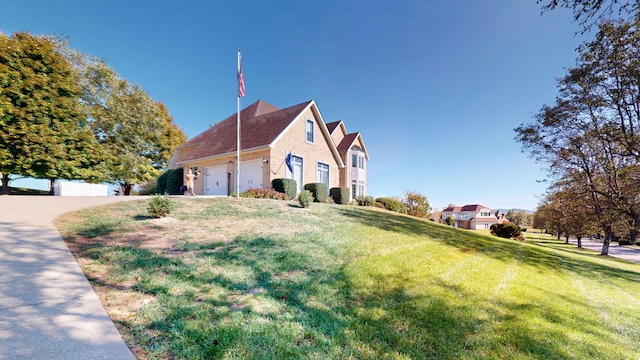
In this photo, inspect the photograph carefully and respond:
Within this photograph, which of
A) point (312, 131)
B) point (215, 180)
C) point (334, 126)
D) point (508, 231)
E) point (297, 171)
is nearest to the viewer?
point (297, 171)

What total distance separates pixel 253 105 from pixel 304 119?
7398 mm

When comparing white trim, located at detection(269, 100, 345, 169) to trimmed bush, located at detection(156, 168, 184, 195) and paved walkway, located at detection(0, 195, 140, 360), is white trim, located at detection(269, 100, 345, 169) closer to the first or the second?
trimmed bush, located at detection(156, 168, 184, 195)

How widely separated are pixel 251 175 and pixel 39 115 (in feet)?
42.6

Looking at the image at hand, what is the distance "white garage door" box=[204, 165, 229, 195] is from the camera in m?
19.2

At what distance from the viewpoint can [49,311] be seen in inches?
118

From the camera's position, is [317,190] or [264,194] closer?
[264,194]

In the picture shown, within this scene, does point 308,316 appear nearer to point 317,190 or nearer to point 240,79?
point 240,79

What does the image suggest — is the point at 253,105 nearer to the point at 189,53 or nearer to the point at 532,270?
the point at 189,53

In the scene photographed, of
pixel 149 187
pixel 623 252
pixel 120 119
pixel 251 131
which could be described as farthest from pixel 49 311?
pixel 623 252

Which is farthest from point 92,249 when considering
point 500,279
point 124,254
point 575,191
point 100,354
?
point 575,191

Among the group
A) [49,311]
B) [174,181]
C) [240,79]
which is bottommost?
[49,311]

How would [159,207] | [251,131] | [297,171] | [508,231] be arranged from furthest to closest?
[508,231], [251,131], [297,171], [159,207]

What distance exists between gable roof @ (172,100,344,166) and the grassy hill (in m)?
11.4

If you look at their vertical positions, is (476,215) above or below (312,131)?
below
